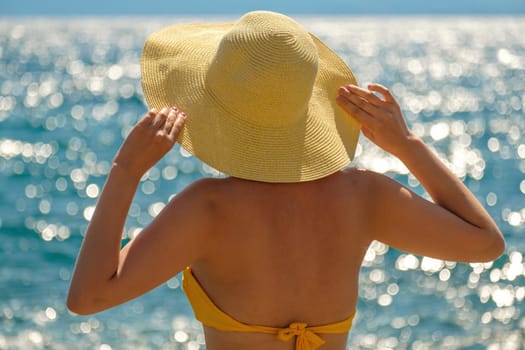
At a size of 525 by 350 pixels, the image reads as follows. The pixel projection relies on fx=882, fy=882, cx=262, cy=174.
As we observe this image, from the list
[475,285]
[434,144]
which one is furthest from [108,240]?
[434,144]

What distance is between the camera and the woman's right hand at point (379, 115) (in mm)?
2207

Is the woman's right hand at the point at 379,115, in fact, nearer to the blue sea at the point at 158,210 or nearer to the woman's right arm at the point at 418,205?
the woman's right arm at the point at 418,205

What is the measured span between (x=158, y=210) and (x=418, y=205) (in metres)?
12.3

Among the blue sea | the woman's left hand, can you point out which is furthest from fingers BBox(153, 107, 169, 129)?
the blue sea

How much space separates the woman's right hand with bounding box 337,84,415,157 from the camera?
7.24 ft

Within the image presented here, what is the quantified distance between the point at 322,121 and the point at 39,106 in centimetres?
2877

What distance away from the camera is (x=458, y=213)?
220cm

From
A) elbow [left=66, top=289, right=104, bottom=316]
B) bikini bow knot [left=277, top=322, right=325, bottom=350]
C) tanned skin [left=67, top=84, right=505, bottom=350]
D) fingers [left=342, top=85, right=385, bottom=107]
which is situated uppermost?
fingers [left=342, top=85, right=385, bottom=107]

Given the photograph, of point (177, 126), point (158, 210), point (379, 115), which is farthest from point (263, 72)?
point (158, 210)

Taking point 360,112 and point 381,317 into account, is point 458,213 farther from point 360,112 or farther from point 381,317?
point 381,317

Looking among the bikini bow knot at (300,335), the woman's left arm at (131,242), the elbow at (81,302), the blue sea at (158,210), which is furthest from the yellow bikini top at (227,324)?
the blue sea at (158,210)

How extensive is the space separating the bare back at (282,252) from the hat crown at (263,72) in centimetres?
17

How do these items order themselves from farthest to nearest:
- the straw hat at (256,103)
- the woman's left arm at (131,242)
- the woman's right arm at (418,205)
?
the woman's right arm at (418,205)
the straw hat at (256,103)
the woman's left arm at (131,242)

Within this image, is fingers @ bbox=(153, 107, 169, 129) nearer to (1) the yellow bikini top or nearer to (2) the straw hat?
(2) the straw hat
